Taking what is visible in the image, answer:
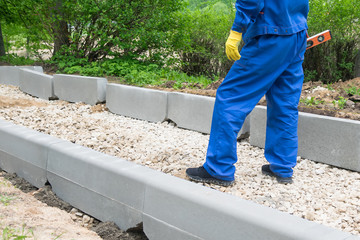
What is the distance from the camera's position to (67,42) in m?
9.67

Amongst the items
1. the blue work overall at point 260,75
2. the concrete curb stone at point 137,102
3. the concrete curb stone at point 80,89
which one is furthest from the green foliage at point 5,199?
the concrete curb stone at point 80,89

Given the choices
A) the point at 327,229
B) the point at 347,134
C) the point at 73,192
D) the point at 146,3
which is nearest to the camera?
the point at 327,229

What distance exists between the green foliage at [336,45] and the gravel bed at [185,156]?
133 inches

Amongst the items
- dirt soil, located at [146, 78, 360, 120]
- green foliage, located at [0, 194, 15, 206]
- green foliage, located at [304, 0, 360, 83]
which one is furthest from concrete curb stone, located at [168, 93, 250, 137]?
green foliage, located at [304, 0, 360, 83]

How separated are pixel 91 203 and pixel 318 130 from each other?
2171 mm

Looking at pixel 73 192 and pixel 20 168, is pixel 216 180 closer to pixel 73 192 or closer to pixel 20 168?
pixel 73 192

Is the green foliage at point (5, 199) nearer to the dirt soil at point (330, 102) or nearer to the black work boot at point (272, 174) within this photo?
the black work boot at point (272, 174)

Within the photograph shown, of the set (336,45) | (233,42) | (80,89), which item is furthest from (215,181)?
(336,45)

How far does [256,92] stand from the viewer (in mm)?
3086

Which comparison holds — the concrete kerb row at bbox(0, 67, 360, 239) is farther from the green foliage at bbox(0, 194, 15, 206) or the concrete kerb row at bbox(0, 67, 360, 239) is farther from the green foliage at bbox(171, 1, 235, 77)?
the green foliage at bbox(171, 1, 235, 77)

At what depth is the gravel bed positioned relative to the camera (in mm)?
2912

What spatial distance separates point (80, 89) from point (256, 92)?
13.5 feet

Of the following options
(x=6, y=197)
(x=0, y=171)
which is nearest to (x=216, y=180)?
(x=6, y=197)

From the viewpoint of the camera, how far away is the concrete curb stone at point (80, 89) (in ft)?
20.6
